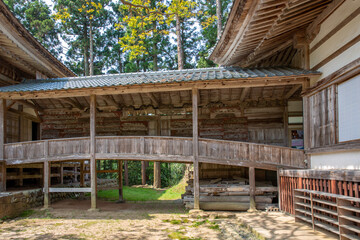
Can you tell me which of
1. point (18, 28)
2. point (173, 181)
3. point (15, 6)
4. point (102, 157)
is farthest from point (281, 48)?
point (15, 6)

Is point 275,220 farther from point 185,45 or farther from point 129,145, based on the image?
point 185,45

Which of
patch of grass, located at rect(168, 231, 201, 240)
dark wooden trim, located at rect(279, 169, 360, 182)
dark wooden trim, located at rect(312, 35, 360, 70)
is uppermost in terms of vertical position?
dark wooden trim, located at rect(312, 35, 360, 70)

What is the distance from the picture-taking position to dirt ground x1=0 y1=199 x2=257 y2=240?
8.27 metres

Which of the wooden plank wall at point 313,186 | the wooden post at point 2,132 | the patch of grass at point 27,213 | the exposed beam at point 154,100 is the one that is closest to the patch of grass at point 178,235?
the wooden plank wall at point 313,186

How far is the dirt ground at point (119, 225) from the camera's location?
827 cm

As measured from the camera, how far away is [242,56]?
497 inches

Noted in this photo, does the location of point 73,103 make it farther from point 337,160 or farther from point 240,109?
point 337,160

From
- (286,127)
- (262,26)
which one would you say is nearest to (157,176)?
(286,127)

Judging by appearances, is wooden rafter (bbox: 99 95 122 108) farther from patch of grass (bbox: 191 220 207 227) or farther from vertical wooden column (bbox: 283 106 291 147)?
vertical wooden column (bbox: 283 106 291 147)

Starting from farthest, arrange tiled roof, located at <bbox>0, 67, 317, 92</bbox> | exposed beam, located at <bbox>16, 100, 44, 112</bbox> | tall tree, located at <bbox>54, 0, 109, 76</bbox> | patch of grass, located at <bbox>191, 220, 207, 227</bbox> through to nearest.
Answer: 1. tall tree, located at <bbox>54, 0, 109, 76</bbox>
2. exposed beam, located at <bbox>16, 100, 44, 112</bbox>
3. tiled roof, located at <bbox>0, 67, 317, 92</bbox>
4. patch of grass, located at <bbox>191, 220, 207, 227</bbox>

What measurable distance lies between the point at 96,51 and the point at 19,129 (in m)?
17.7

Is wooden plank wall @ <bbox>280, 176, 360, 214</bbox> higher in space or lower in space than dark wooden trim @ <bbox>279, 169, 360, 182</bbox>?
lower

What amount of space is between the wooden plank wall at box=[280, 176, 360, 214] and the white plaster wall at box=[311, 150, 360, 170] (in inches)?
35.6

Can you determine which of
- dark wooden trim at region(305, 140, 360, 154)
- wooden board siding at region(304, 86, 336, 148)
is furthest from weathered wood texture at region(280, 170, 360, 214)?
wooden board siding at region(304, 86, 336, 148)
